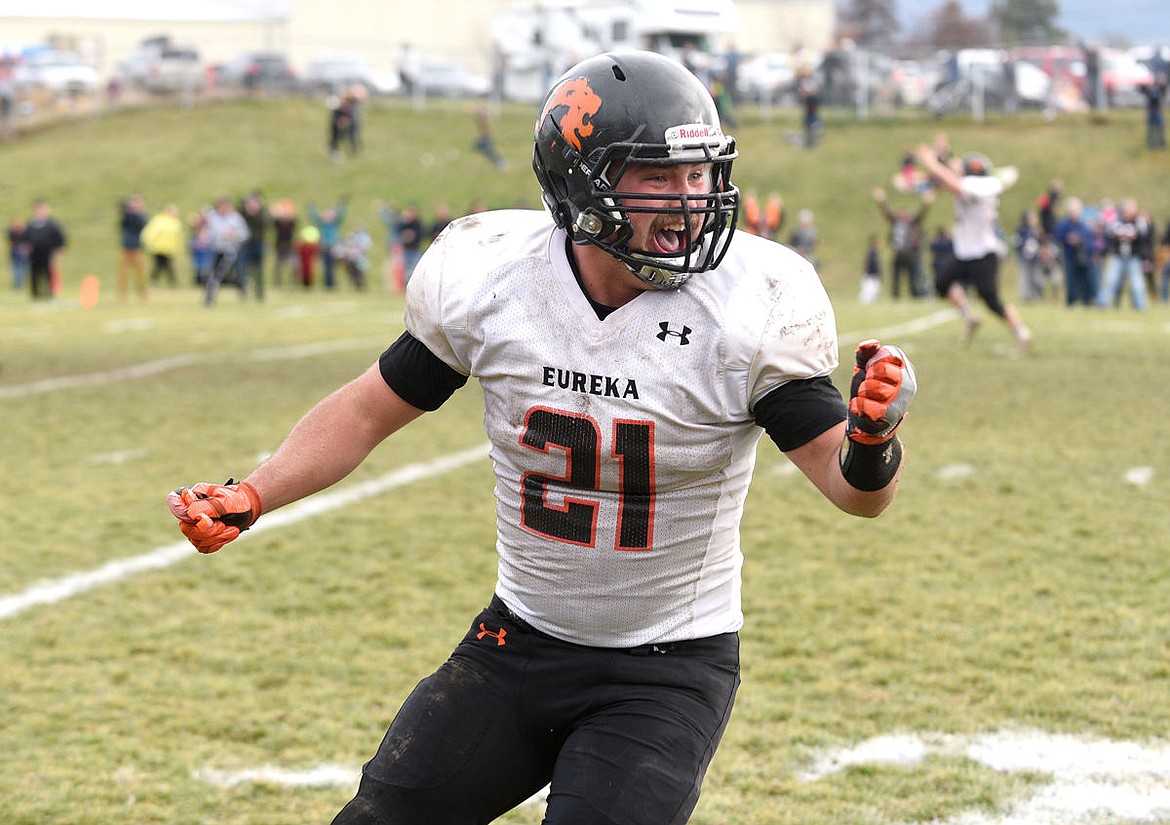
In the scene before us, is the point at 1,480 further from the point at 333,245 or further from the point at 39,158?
the point at 39,158

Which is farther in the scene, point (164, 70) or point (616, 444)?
point (164, 70)

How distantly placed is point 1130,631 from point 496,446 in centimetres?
309

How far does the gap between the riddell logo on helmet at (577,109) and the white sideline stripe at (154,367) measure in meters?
9.17

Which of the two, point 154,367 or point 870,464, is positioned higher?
point 870,464

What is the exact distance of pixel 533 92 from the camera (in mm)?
37781

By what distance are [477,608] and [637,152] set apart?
10.4 ft

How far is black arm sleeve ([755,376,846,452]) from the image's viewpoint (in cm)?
257

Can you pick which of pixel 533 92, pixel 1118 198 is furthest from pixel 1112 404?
pixel 533 92

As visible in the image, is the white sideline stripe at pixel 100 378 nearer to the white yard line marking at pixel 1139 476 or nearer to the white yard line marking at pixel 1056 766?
the white yard line marking at pixel 1139 476

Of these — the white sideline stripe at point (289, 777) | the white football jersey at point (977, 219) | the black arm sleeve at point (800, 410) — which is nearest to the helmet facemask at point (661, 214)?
the black arm sleeve at point (800, 410)

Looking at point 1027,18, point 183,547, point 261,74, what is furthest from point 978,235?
point 1027,18

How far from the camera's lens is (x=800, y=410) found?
101 inches

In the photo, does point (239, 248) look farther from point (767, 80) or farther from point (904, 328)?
point (767, 80)

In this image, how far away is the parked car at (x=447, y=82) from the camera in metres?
39.6
